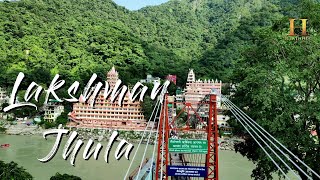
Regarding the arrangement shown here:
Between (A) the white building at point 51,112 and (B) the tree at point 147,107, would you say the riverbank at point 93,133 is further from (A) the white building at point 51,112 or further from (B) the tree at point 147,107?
(B) the tree at point 147,107

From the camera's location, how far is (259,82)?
503 cm

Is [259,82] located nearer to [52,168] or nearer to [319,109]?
[319,109]

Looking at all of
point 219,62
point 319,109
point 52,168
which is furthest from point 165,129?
point 219,62

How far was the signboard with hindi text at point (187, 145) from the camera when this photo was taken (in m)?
5.60

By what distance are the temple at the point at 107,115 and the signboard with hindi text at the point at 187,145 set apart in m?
13.6

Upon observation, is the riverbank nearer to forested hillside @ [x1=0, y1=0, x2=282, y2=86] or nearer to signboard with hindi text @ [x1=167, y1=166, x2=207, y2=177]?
forested hillside @ [x1=0, y1=0, x2=282, y2=86]

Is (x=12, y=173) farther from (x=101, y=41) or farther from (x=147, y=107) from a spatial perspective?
(x=101, y=41)

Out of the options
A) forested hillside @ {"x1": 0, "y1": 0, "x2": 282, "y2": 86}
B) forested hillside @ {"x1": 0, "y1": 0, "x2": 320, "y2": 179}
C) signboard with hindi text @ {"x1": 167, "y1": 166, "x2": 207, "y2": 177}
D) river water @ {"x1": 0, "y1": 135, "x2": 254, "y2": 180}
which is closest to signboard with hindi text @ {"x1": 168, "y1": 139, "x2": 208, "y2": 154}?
signboard with hindi text @ {"x1": 167, "y1": 166, "x2": 207, "y2": 177}

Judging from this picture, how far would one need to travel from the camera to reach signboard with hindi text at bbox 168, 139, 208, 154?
5602mm

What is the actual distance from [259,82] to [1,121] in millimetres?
17610

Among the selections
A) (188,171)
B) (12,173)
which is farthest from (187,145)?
(12,173)

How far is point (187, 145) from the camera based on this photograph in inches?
220

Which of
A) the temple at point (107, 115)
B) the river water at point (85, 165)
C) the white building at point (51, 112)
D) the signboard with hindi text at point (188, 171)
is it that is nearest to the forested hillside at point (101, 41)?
the white building at point (51, 112)

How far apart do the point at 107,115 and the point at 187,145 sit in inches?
579
